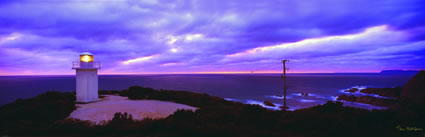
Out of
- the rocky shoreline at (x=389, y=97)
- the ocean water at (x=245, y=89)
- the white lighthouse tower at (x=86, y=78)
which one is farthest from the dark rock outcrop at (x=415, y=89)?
the white lighthouse tower at (x=86, y=78)

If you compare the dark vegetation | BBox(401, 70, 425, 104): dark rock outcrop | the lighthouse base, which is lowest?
BBox(401, 70, 425, 104): dark rock outcrop

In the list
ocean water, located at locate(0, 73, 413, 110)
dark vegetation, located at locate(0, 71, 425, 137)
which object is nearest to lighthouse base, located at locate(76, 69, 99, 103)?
dark vegetation, located at locate(0, 71, 425, 137)

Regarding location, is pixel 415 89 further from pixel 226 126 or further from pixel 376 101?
pixel 226 126

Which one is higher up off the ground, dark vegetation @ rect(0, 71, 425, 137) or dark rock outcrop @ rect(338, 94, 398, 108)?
dark vegetation @ rect(0, 71, 425, 137)

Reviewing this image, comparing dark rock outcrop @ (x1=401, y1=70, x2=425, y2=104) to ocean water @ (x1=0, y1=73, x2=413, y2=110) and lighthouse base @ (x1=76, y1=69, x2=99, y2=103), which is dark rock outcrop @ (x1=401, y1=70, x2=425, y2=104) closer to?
ocean water @ (x1=0, y1=73, x2=413, y2=110)

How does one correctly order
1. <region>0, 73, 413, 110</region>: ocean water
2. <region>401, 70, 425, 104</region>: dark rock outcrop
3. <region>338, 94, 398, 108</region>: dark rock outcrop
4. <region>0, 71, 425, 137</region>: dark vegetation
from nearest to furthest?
<region>0, 71, 425, 137</region>: dark vegetation → <region>338, 94, 398, 108</region>: dark rock outcrop → <region>401, 70, 425, 104</region>: dark rock outcrop → <region>0, 73, 413, 110</region>: ocean water

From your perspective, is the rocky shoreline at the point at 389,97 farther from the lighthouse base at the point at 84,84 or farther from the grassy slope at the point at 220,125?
the lighthouse base at the point at 84,84

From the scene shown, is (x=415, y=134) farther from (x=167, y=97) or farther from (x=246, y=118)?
(x=167, y=97)

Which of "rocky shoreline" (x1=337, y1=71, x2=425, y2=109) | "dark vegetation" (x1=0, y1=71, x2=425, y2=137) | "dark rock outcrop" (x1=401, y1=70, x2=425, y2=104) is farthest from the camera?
"dark rock outcrop" (x1=401, y1=70, x2=425, y2=104)
